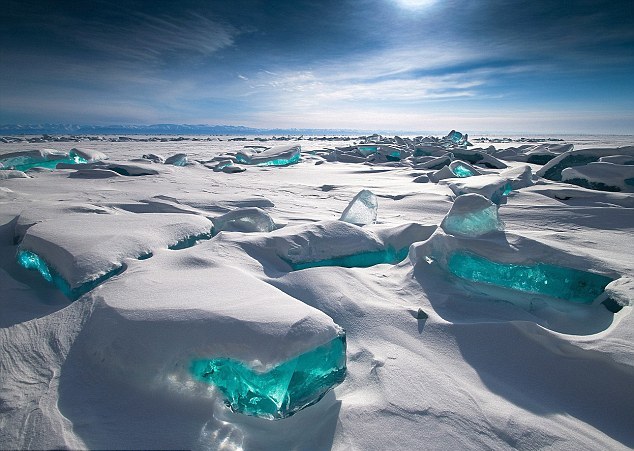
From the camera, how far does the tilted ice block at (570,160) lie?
497 cm

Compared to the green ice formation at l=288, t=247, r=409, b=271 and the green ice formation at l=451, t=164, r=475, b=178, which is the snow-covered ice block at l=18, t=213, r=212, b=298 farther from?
the green ice formation at l=451, t=164, r=475, b=178

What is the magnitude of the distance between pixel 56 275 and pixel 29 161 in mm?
7014

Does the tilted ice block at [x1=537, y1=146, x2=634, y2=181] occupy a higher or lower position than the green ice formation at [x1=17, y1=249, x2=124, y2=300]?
higher

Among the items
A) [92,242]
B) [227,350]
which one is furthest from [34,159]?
[227,350]

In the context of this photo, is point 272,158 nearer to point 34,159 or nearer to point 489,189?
point 34,159

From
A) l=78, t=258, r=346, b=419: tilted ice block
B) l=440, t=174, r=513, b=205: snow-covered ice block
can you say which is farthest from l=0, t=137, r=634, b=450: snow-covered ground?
l=440, t=174, r=513, b=205: snow-covered ice block

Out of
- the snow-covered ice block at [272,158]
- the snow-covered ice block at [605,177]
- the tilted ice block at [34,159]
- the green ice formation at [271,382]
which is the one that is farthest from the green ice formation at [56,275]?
the snow-covered ice block at [272,158]

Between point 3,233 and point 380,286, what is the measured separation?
2242 millimetres

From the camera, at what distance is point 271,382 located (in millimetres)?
963

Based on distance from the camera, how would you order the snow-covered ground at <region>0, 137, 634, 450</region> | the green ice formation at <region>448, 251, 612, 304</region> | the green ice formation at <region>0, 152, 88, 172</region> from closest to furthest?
the snow-covered ground at <region>0, 137, 634, 450</region>
the green ice formation at <region>448, 251, 612, 304</region>
the green ice formation at <region>0, 152, 88, 172</region>

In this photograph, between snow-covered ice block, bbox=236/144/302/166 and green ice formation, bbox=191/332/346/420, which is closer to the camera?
green ice formation, bbox=191/332/346/420

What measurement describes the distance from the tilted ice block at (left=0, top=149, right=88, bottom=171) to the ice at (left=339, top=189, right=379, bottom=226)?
668 centimetres

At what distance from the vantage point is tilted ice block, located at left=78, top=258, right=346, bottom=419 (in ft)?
3.15

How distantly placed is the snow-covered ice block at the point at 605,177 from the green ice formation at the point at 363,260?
3.26 m
